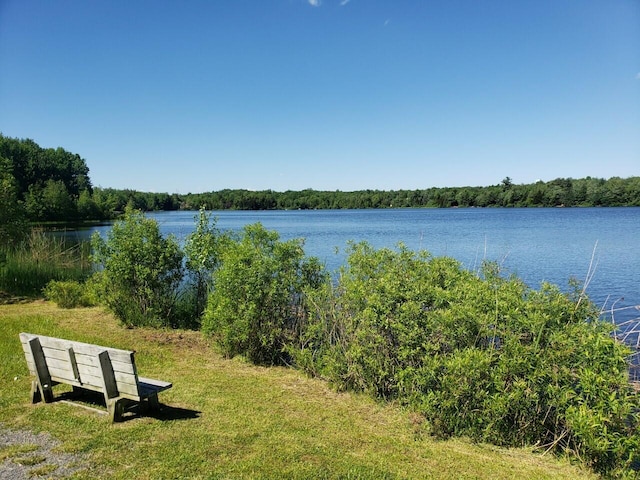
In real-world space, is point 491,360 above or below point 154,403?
above

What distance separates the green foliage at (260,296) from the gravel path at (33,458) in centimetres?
336

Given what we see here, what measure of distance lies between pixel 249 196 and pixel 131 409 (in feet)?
406

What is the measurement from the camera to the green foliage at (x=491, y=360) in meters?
4.44

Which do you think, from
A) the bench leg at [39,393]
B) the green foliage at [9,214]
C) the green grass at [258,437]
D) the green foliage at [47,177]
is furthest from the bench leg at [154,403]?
the green foliage at [47,177]

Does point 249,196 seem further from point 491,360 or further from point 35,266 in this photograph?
point 491,360

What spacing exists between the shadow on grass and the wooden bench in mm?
76

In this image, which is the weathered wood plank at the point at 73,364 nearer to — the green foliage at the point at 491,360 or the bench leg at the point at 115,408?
the bench leg at the point at 115,408

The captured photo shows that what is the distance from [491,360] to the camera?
4.93 meters

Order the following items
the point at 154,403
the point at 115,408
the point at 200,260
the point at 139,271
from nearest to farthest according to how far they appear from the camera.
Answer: the point at 115,408 → the point at 154,403 → the point at 139,271 → the point at 200,260

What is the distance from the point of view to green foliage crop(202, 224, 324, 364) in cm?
748

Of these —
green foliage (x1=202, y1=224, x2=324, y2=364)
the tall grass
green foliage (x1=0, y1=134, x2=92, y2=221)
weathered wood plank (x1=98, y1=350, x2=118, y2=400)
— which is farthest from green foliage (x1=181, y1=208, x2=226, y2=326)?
green foliage (x1=0, y1=134, x2=92, y2=221)

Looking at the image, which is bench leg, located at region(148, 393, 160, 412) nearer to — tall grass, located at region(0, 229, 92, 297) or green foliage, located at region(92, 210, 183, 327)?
green foliage, located at region(92, 210, 183, 327)

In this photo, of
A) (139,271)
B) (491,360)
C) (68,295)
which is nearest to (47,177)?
(68,295)

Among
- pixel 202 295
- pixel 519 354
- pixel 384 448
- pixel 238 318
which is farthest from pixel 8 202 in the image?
pixel 519 354
